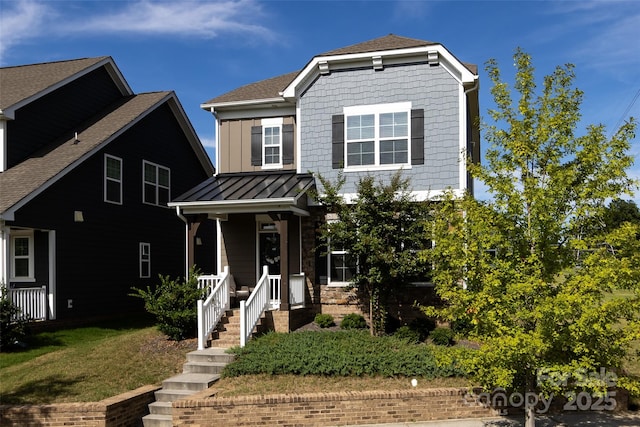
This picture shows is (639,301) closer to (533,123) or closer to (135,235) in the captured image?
(533,123)

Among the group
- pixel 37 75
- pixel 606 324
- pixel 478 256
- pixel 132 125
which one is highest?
pixel 37 75

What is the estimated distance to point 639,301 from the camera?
735 centimetres

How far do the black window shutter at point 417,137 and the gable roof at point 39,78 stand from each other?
37.6 ft

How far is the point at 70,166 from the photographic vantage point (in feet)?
54.5

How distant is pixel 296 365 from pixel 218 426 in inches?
73.4

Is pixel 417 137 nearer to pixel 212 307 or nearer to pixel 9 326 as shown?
pixel 212 307

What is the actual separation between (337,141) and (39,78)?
11.0 metres

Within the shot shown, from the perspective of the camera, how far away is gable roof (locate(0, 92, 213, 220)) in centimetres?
1505

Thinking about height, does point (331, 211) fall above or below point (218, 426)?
above

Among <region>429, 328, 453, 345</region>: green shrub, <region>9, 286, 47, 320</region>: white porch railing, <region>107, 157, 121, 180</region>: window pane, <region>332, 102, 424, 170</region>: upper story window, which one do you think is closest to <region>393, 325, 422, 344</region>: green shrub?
<region>429, 328, 453, 345</region>: green shrub

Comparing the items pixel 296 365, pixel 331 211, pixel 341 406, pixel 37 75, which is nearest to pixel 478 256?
pixel 341 406

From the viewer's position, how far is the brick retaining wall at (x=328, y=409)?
9328 millimetres

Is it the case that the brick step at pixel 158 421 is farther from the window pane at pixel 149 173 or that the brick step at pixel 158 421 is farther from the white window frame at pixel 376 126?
the window pane at pixel 149 173

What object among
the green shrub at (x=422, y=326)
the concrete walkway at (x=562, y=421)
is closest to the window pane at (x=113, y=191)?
the green shrub at (x=422, y=326)
